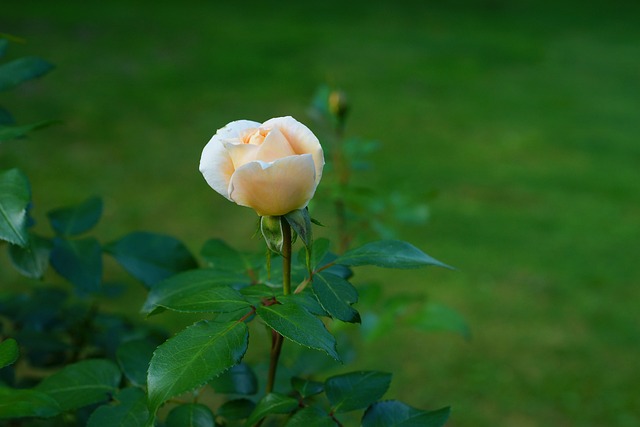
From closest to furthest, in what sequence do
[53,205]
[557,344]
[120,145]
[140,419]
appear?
[140,419] → [557,344] → [53,205] → [120,145]

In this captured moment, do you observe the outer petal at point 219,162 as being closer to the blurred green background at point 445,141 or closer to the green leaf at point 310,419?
the green leaf at point 310,419

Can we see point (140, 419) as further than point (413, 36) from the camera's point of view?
No

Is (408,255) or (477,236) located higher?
(408,255)

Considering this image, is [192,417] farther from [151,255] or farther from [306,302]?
[151,255]

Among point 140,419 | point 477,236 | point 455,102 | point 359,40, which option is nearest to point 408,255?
point 140,419

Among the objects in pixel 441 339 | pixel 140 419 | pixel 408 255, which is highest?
pixel 408 255

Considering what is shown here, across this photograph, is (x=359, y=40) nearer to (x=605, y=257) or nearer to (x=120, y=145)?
(x=120, y=145)

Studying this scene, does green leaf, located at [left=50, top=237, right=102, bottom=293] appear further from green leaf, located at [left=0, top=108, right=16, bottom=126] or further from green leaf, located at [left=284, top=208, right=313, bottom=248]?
green leaf, located at [left=284, top=208, right=313, bottom=248]

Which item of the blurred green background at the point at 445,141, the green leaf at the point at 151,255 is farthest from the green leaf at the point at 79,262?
the blurred green background at the point at 445,141
